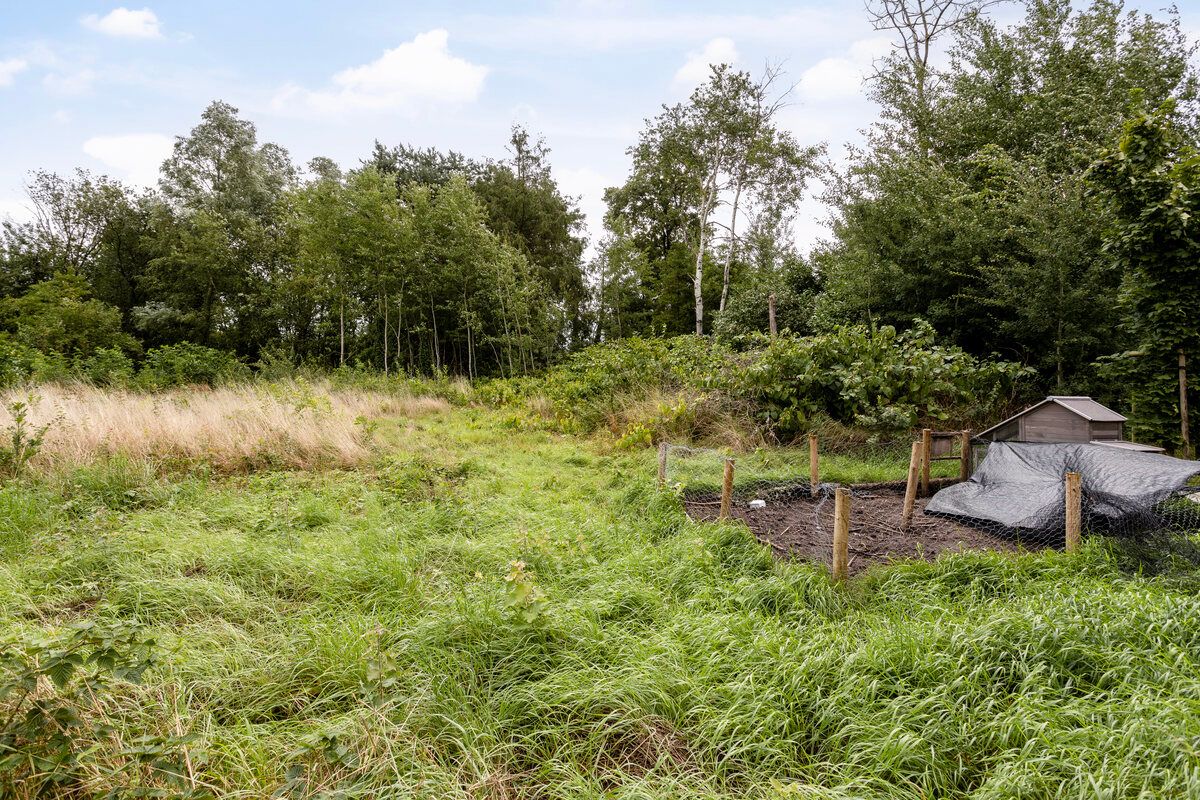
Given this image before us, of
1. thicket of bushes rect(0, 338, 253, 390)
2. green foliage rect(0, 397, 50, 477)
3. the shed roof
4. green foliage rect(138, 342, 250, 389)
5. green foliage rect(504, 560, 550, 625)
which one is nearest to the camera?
green foliage rect(504, 560, 550, 625)

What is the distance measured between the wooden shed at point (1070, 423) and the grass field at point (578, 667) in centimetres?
232

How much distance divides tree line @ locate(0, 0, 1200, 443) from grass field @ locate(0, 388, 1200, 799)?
7.06 metres

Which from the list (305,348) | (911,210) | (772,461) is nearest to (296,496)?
(772,461)

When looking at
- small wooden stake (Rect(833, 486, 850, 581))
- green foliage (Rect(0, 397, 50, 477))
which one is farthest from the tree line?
green foliage (Rect(0, 397, 50, 477))

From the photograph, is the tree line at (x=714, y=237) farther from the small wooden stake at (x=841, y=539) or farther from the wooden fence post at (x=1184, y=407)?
the small wooden stake at (x=841, y=539)

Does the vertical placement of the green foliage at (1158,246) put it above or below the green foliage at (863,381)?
above

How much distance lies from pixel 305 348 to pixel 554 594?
19353 mm

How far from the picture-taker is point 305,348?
19.2m

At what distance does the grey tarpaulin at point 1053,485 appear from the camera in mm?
4051

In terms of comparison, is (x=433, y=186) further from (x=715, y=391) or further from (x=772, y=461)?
(x=772, y=461)

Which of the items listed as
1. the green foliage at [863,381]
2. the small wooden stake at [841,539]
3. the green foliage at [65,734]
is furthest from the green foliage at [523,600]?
the green foliage at [863,381]

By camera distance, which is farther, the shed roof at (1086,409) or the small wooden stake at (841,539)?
the shed roof at (1086,409)

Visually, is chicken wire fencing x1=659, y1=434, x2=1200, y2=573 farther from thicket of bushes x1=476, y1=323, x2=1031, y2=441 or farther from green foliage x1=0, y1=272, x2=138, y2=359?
green foliage x1=0, y1=272, x2=138, y2=359

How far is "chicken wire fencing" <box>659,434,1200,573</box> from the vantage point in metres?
3.97
